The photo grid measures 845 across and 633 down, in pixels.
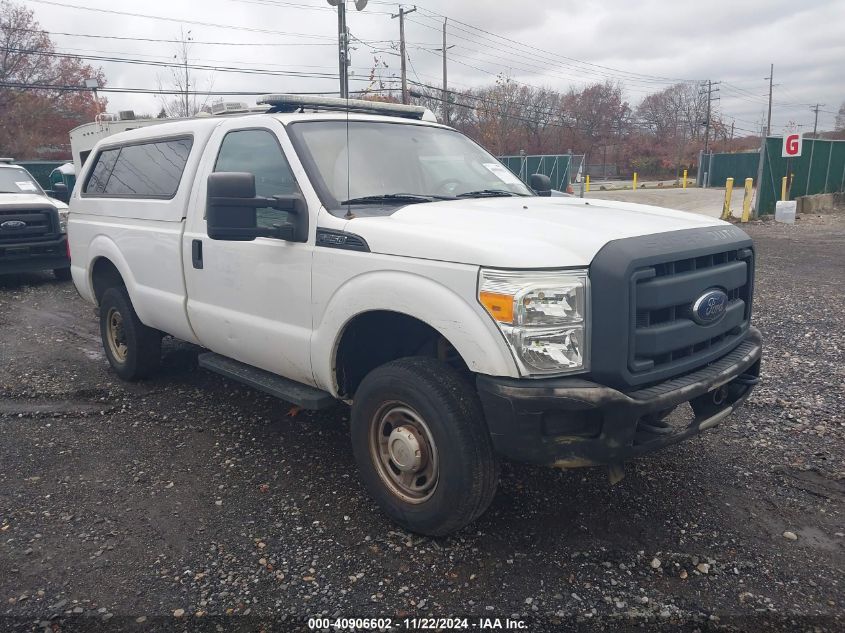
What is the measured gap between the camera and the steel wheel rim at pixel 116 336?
5.69m

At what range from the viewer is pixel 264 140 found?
4094mm

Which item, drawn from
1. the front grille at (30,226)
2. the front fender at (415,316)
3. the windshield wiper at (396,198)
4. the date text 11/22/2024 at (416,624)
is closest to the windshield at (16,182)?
the front grille at (30,226)

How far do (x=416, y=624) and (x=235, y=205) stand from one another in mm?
2106

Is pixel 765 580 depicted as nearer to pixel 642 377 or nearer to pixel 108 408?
pixel 642 377

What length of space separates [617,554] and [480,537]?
64 centimetres

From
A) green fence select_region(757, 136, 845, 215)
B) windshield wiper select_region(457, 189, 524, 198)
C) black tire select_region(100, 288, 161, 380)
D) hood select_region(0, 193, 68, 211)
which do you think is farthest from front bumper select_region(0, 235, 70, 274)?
green fence select_region(757, 136, 845, 215)

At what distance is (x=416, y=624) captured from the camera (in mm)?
2725

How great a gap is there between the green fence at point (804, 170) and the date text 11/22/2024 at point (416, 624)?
19.0m

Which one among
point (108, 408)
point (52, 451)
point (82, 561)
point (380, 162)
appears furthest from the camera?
point (108, 408)

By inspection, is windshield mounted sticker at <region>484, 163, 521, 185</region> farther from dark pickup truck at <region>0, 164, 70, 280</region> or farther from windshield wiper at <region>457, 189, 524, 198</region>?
dark pickup truck at <region>0, 164, 70, 280</region>

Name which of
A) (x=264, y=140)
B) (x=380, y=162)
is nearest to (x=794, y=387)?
(x=380, y=162)

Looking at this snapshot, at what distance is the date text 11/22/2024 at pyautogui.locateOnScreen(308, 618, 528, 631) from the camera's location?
107 inches

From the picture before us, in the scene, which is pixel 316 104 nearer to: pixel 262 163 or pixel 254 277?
pixel 262 163

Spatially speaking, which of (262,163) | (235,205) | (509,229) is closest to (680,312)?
(509,229)
